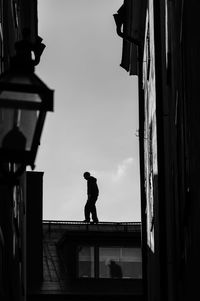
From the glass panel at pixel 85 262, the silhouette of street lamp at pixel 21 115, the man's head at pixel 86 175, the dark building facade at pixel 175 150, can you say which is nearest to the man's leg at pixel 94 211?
the man's head at pixel 86 175

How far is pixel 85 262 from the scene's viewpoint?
28.2m

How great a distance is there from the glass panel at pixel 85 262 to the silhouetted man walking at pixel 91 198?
2176mm

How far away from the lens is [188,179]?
9.41 m

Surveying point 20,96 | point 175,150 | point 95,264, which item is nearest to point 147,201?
point 175,150

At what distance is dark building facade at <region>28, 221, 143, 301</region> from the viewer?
2653 centimetres

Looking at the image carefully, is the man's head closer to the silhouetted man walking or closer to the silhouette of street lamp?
the silhouetted man walking

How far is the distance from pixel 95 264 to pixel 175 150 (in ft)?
51.7

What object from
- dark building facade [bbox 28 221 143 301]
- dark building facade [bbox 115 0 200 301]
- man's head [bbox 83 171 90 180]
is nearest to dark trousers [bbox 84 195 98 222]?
man's head [bbox 83 171 90 180]

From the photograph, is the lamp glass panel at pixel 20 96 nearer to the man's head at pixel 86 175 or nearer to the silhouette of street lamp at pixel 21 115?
the silhouette of street lamp at pixel 21 115

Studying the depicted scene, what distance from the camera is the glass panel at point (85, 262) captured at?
91.2 feet

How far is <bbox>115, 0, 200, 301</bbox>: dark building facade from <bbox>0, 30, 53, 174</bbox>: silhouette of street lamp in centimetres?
244

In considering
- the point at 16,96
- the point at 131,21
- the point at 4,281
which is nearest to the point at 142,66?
the point at 131,21

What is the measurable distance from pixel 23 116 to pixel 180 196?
5.97 meters

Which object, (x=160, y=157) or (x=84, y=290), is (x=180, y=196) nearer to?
(x=160, y=157)
